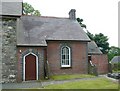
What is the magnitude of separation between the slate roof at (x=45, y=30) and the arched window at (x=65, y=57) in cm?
A: 127

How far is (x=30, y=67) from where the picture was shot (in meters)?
22.0

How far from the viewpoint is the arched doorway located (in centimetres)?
2168

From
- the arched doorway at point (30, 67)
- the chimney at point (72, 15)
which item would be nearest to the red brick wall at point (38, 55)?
the arched doorway at point (30, 67)

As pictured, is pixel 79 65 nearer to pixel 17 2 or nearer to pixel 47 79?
pixel 47 79

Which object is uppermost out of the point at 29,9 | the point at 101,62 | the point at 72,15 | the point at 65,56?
the point at 29,9

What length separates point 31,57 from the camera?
22031 mm

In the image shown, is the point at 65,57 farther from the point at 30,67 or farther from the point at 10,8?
the point at 10,8

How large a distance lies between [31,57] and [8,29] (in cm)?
403

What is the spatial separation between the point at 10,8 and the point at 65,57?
8620 millimetres

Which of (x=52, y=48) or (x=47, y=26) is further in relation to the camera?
(x=47, y=26)

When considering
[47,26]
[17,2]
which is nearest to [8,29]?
[17,2]

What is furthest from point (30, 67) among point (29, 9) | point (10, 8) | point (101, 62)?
point (29, 9)

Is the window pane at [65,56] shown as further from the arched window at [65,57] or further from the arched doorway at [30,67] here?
the arched doorway at [30,67]

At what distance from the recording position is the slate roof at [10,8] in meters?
19.1
